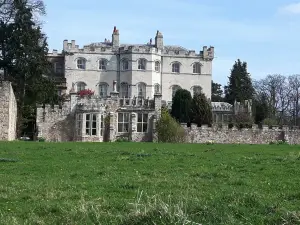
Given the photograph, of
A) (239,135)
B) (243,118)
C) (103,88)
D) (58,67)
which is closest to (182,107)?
(243,118)

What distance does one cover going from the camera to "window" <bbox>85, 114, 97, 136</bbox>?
4794 centimetres

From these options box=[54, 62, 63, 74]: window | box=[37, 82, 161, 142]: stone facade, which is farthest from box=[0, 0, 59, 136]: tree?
box=[54, 62, 63, 74]: window

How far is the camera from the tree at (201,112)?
55875mm

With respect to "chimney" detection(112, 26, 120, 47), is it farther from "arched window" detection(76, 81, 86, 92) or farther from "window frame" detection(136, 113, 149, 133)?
"window frame" detection(136, 113, 149, 133)

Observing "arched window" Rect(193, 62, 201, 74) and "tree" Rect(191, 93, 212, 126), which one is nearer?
"tree" Rect(191, 93, 212, 126)

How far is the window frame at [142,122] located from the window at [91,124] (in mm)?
3918

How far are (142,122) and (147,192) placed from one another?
39104mm

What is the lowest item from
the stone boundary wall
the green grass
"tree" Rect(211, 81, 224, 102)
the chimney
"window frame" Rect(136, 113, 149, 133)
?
the green grass

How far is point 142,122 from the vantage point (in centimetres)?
4981

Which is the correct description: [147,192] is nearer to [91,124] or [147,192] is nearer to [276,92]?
[91,124]

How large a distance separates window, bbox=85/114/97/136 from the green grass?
2956cm

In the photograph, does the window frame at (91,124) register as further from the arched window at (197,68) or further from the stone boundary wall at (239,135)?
the arched window at (197,68)

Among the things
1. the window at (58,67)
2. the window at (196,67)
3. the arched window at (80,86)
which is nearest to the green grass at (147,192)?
the arched window at (80,86)

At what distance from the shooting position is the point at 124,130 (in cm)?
4975
